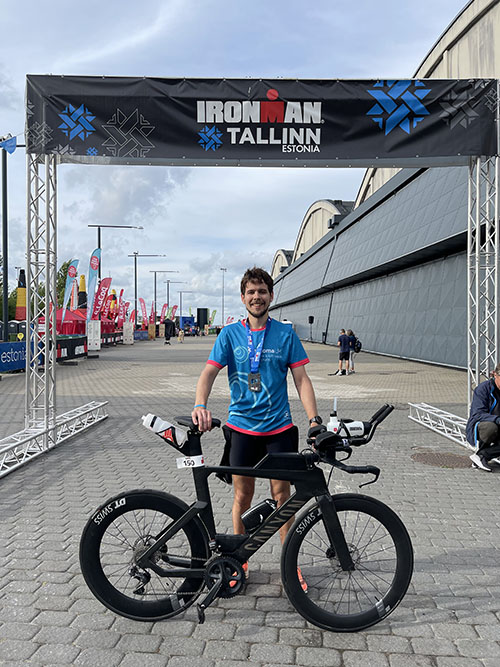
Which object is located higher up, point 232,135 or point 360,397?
point 232,135

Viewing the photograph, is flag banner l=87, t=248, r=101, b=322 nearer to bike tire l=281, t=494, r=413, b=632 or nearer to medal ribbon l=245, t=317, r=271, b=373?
medal ribbon l=245, t=317, r=271, b=373

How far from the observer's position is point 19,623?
317 cm

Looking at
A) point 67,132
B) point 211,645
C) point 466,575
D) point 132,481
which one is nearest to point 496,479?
point 466,575

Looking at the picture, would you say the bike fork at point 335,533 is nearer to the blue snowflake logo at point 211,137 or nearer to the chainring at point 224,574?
the chainring at point 224,574

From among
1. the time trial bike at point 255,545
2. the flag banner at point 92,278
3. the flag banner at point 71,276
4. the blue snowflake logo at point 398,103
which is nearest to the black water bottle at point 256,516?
the time trial bike at point 255,545

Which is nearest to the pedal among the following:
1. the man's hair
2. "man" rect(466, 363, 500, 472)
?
the man's hair

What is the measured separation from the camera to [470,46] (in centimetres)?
2548

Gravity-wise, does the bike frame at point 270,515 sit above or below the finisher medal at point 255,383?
below

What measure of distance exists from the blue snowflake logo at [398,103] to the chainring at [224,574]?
242 inches

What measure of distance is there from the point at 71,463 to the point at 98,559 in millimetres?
4132

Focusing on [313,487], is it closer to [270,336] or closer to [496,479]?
[270,336]

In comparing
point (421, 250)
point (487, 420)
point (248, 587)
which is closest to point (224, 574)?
point (248, 587)

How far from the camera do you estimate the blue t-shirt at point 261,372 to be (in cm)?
354

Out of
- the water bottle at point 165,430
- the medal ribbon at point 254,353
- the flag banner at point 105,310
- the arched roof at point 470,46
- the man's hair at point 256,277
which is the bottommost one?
the water bottle at point 165,430
